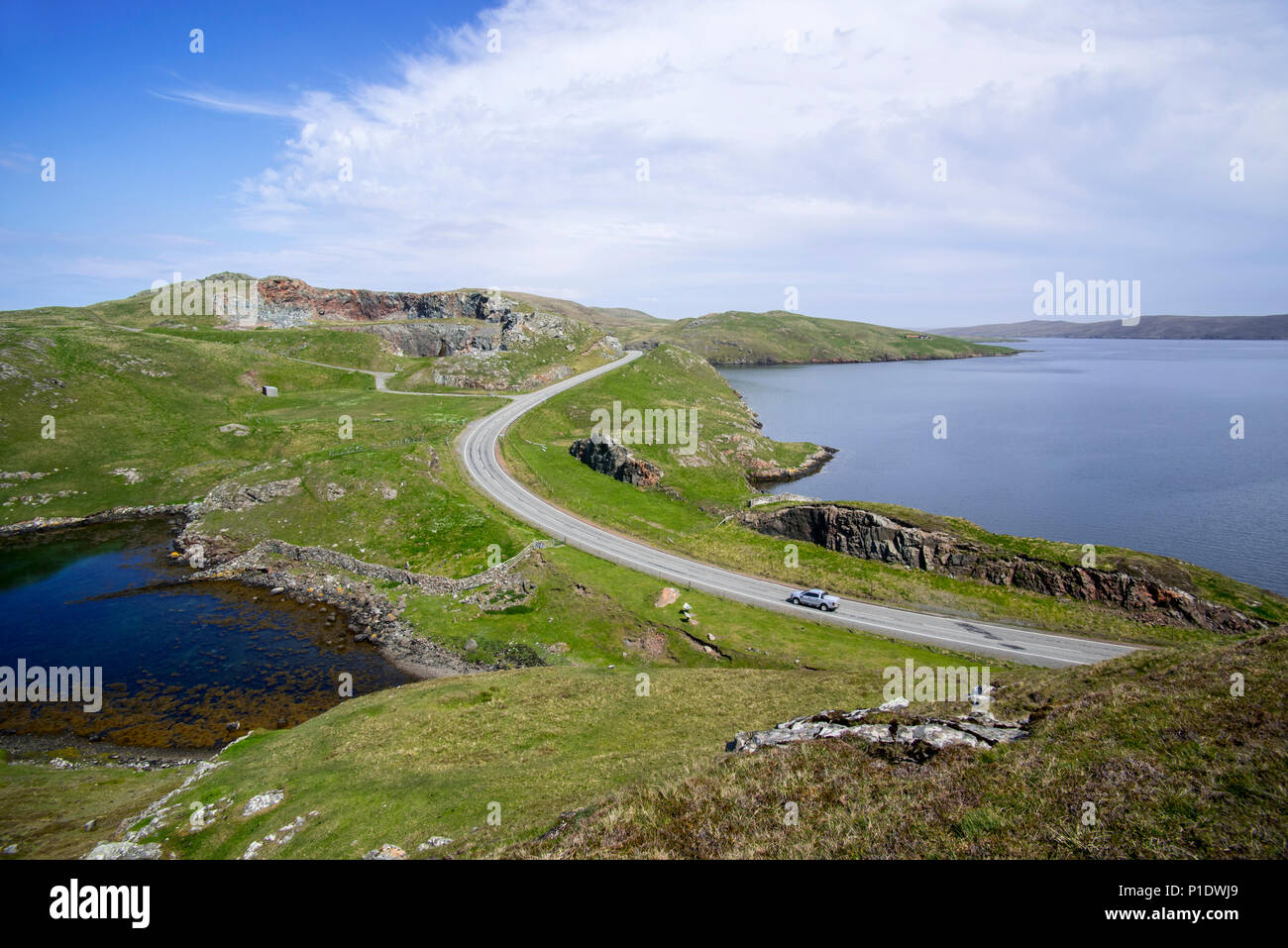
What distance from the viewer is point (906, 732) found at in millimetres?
17297

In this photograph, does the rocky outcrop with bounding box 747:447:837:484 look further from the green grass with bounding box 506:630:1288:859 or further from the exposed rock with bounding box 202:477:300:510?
the green grass with bounding box 506:630:1288:859

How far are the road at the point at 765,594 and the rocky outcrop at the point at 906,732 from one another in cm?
2045

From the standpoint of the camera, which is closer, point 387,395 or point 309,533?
point 309,533

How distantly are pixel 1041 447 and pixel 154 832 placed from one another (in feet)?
416

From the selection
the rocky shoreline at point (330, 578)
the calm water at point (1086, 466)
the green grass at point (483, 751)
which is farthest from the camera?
the calm water at point (1086, 466)

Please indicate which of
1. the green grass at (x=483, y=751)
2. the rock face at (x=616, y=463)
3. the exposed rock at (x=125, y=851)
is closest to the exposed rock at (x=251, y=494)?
the rock face at (x=616, y=463)

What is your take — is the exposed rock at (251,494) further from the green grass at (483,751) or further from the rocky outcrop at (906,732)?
the rocky outcrop at (906,732)

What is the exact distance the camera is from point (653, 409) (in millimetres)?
106750

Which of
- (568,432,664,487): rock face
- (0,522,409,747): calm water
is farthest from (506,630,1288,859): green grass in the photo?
(568,432,664,487): rock face

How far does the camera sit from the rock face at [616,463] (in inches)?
2906

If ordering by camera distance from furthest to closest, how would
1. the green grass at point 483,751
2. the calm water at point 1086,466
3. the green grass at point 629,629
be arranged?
the calm water at point 1086,466 → the green grass at point 629,629 → the green grass at point 483,751
